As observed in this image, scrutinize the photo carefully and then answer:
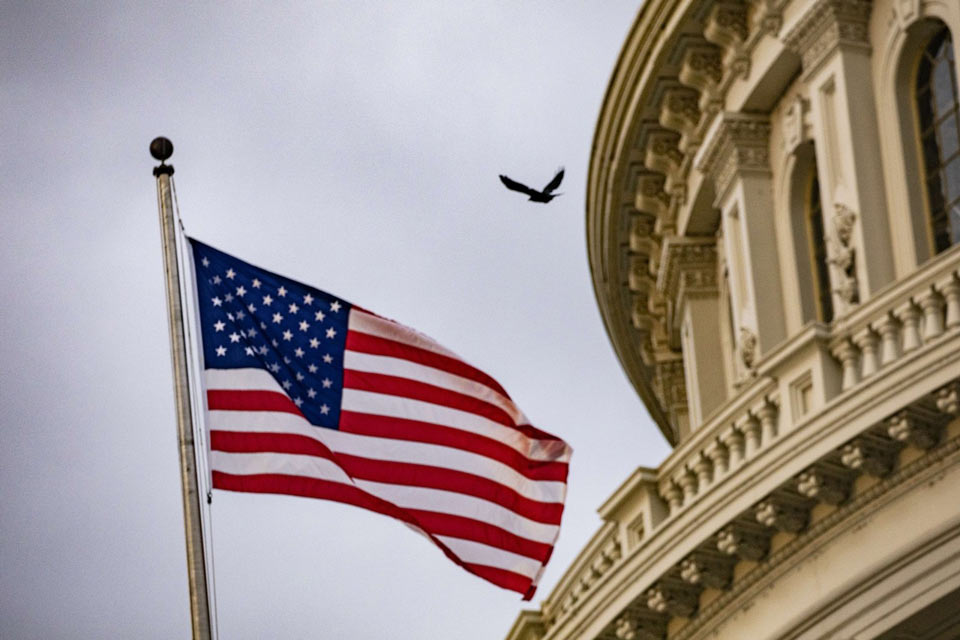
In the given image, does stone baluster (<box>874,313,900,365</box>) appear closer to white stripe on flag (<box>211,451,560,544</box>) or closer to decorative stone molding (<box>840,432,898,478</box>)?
decorative stone molding (<box>840,432,898,478</box>)

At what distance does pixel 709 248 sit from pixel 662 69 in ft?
10.8

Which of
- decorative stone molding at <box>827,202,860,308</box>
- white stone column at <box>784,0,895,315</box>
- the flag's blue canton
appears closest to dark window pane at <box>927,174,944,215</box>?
white stone column at <box>784,0,895,315</box>

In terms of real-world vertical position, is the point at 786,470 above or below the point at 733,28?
below

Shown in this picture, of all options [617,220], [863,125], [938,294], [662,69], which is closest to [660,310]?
[617,220]

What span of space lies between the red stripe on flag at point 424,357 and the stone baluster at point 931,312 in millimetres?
5081

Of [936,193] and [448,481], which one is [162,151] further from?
[936,193]

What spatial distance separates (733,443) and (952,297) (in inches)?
121

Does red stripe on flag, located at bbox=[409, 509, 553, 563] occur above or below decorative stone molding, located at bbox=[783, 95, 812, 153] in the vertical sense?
below

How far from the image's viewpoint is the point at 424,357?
24.8 m

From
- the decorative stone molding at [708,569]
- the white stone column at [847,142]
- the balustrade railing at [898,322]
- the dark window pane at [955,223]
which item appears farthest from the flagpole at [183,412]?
the dark window pane at [955,223]

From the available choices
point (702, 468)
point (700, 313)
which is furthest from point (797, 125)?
point (702, 468)

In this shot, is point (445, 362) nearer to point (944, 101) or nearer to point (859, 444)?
point (859, 444)

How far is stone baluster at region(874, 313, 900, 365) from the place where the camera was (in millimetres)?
21695

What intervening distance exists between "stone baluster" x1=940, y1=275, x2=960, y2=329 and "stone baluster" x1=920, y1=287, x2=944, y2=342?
10 centimetres
